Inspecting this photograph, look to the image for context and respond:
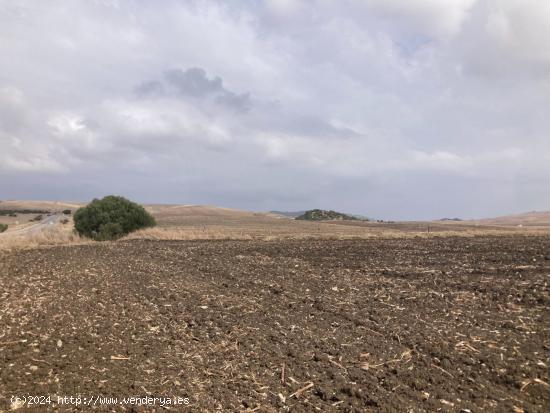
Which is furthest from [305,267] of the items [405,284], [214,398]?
[214,398]

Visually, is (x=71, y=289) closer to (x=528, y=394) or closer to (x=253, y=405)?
(x=253, y=405)

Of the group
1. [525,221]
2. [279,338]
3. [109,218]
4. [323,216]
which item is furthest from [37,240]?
[525,221]

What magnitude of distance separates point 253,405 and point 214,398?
0.47m

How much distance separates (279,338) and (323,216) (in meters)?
112

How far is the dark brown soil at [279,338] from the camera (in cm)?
575

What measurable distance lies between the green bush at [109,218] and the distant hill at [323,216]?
82.0 metres

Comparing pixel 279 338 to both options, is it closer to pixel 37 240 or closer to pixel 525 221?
pixel 37 240

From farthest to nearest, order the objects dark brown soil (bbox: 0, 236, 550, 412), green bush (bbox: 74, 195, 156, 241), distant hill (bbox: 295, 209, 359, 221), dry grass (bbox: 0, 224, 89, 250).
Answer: distant hill (bbox: 295, 209, 359, 221) → green bush (bbox: 74, 195, 156, 241) → dry grass (bbox: 0, 224, 89, 250) → dark brown soil (bbox: 0, 236, 550, 412)

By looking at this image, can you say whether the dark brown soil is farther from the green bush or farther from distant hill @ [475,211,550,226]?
distant hill @ [475,211,550,226]

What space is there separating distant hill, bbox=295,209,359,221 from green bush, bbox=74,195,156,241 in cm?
8202

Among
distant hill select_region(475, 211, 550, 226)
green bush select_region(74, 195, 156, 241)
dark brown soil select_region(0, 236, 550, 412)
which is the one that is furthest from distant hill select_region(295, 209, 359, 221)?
dark brown soil select_region(0, 236, 550, 412)

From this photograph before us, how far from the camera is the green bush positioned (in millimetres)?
31531

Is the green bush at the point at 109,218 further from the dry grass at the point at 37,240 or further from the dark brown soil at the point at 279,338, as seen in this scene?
the dark brown soil at the point at 279,338

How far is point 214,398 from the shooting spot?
18.4 ft
